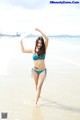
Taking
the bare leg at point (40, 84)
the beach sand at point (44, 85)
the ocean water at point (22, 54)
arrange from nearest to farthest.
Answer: the beach sand at point (44, 85) < the bare leg at point (40, 84) < the ocean water at point (22, 54)

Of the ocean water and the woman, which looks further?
the ocean water

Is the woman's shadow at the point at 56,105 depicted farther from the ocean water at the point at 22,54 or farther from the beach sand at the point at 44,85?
the ocean water at the point at 22,54

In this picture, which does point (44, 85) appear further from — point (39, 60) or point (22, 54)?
point (22, 54)

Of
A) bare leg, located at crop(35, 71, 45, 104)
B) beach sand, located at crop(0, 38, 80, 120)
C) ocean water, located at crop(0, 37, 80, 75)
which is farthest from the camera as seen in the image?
ocean water, located at crop(0, 37, 80, 75)

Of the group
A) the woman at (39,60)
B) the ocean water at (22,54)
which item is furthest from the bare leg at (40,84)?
the ocean water at (22,54)

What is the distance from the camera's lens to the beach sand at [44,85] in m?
3.16

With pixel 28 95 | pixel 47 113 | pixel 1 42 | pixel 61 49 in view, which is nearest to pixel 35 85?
pixel 28 95

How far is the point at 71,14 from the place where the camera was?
142 inches

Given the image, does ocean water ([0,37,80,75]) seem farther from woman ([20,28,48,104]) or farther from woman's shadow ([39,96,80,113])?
woman's shadow ([39,96,80,113])

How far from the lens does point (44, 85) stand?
11.8 ft

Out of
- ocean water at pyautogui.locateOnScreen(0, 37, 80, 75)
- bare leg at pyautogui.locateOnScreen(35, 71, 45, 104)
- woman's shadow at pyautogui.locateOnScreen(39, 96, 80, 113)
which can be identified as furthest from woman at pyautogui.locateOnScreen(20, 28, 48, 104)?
ocean water at pyautogui.locateOnScreen(0, 37, 80, 75)

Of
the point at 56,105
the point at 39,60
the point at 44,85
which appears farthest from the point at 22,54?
the point at 56,105

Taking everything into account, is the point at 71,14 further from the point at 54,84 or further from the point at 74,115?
the point at 74,115

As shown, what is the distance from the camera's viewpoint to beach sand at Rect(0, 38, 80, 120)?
316cm
